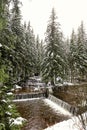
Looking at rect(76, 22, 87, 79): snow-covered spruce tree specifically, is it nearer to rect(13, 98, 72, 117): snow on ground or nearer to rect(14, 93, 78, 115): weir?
rect(14, 93, 78, 115): weir

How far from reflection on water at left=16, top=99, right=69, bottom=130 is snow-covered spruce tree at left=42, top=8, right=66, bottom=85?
863 centimetres

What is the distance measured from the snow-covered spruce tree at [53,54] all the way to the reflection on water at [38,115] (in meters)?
8.63

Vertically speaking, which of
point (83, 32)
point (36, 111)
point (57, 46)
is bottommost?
point (36, 111)

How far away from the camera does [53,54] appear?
1444 inches

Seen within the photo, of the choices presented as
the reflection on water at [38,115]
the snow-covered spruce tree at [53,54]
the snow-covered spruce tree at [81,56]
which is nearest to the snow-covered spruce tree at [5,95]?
the reflection on water at [38,115]

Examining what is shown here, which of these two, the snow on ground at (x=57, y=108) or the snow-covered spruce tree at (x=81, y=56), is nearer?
the snow on ground at (x=57, y=108)

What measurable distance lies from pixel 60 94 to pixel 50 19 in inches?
501

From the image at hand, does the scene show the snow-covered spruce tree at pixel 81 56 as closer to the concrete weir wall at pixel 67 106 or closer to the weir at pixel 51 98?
the weir at pixel 51 98

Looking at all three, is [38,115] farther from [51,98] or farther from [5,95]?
[5,95]

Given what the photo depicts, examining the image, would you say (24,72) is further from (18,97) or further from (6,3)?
(6,3)

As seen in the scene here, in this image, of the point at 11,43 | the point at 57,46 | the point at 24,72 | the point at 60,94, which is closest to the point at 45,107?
the point at 60,94

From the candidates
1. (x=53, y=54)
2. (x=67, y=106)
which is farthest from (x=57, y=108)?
(x=53, y=54)

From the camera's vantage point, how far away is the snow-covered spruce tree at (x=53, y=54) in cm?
3628

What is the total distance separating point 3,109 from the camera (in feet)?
20.0
